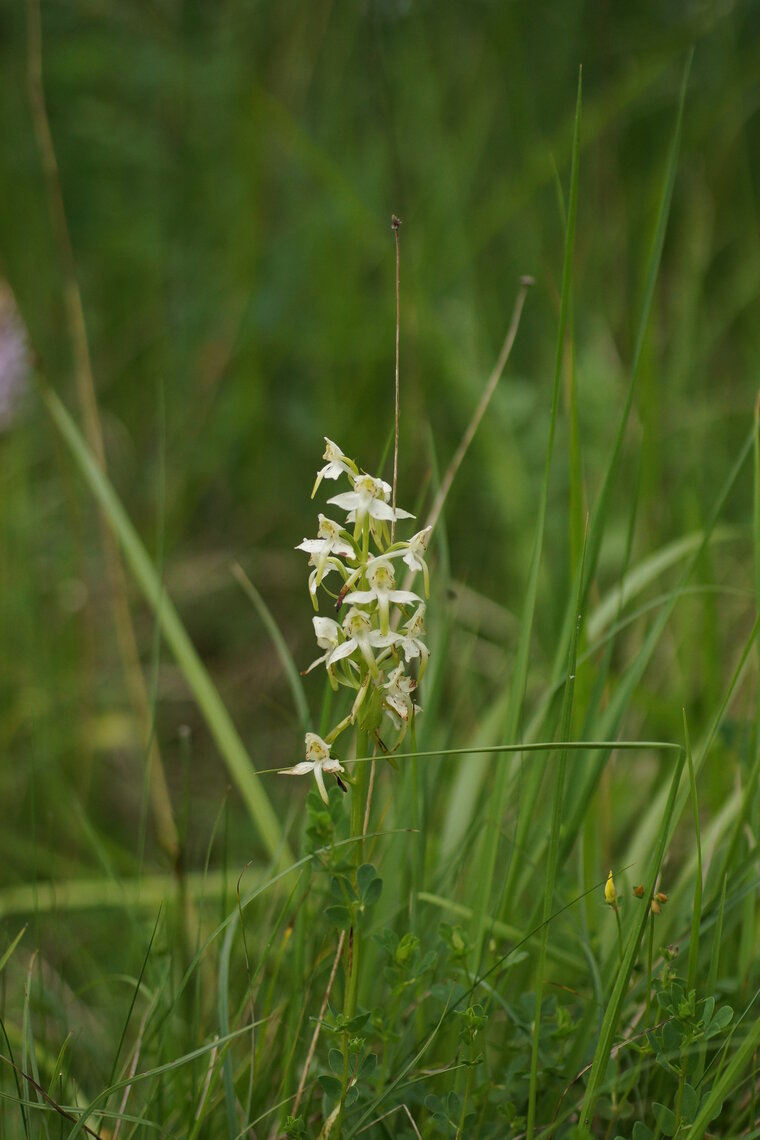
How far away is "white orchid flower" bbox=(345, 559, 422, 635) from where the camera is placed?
0.87 m

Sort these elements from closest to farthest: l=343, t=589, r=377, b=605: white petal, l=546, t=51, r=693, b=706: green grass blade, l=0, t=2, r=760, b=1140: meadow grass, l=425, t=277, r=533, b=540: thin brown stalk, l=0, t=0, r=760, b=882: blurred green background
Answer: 1. l=343, t=589, r=377, b=605: white petal
2. l=0, t=2, r=760, b=1140: meadow grass
3. l=546, t=51, r=693, b=706: green grass blade
4. l=425, t=277, r=533, b=540: thin brown stalk
5. l=0, t=0, r=760, b=882: blurred green background

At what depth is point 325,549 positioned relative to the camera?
2.97ft

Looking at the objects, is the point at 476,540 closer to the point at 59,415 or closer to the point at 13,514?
the point at 13,514

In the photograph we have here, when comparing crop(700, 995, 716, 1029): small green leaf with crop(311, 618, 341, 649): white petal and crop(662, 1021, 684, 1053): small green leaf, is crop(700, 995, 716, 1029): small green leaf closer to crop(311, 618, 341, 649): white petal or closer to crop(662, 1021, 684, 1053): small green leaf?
crop(662, 1021, 684, 1053): small green leaf

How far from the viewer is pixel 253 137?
275 cm

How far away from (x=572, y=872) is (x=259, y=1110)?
53 cm

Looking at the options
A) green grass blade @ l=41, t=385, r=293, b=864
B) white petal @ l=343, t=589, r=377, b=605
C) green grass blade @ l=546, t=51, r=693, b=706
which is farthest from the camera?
green grass blade @ l=41, t=385, r=293, b=864

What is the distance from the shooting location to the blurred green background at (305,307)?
94.7 inches

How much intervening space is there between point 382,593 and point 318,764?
0.18 meters

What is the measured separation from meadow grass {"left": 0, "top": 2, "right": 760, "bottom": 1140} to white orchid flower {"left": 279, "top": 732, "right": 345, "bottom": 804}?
3cm

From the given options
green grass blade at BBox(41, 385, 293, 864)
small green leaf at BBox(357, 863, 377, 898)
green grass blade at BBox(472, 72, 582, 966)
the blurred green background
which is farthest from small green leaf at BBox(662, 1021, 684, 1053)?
the blurred green background

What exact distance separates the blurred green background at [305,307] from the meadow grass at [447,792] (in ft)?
0.07

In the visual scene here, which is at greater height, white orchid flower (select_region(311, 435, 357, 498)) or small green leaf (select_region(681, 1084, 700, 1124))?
white orchid flower (select_region(311, 435, 357, 498))

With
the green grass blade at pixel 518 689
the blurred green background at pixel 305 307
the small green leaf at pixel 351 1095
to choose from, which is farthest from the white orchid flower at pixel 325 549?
the blurred green background at pixel 305 307
